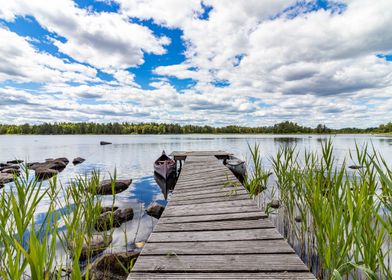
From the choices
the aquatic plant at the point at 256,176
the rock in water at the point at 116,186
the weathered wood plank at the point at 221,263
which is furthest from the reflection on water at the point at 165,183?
the weathered wood plank at the point at 221,263

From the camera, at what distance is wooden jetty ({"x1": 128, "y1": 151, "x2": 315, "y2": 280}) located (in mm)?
2434

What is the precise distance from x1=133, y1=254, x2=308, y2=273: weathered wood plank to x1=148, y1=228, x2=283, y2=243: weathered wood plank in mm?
475

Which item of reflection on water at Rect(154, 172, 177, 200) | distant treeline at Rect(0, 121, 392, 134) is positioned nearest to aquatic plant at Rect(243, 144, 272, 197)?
reflection on water at Rect(154, 172, 177, 200)

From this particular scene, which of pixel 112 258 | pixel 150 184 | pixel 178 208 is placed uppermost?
pixel 178 208

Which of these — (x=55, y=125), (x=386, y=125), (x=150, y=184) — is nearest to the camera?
(x=150, y=184)

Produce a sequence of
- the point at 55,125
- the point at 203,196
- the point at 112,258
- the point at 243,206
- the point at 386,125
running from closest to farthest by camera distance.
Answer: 1. the point at 112,258
2. the point at 243,206
3. the point at 203,196
4. the point at 386,125
5. the point at 55,125

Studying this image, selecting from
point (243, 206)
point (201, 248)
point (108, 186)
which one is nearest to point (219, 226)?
point (201, 248)

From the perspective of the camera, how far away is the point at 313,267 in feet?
15.2

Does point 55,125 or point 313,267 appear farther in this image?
point 55,125

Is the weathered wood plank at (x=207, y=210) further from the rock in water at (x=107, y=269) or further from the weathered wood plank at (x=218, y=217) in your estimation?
the rock in water at (x=107, y=269)

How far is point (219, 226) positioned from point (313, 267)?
259 cm

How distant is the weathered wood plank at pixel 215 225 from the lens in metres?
3.61

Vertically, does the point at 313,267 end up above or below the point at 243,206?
below

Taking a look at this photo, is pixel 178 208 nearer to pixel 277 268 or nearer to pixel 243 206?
pixel 243 206
